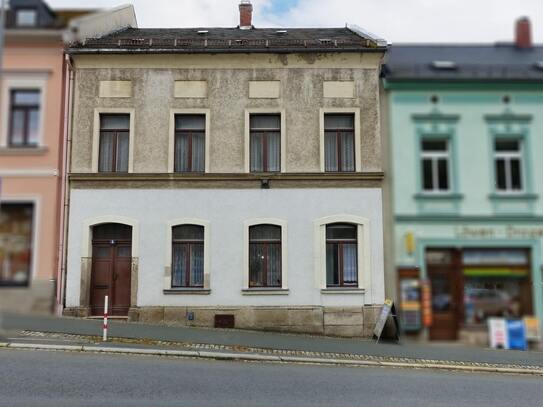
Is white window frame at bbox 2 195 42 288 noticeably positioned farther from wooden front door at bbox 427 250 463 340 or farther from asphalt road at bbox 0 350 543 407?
wooden front door at bbox 427 250 463 340

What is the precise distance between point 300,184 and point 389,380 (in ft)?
22.1

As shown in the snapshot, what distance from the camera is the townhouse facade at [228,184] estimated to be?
13672mm

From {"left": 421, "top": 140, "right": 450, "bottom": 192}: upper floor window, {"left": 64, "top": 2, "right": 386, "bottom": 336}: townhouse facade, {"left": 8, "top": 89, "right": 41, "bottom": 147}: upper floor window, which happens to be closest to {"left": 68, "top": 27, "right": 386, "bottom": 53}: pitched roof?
{"left": 64, "top": 2, "right": 386, "bottom": 336}: townhouse facade

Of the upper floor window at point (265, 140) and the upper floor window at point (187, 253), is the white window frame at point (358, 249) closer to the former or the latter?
the upper floor window at point (265, 140)

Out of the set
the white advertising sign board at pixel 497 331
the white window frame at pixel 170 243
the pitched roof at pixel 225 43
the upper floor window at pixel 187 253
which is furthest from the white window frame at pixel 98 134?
the white advertising sign board at pixel 497 331

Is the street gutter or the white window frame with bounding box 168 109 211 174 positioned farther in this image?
the white window frame with bounding box 168 109 211 174

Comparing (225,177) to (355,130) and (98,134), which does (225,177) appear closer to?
(98,134)

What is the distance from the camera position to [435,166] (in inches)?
172

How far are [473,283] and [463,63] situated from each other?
172 centimetres

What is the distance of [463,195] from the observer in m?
4.22

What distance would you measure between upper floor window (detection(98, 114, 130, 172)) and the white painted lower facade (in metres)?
0.78

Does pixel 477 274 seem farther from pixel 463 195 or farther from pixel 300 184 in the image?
pixel 300 184

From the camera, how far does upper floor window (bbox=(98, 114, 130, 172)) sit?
559 inches

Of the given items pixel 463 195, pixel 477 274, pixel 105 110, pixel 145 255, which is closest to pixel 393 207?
pixel 463 195
